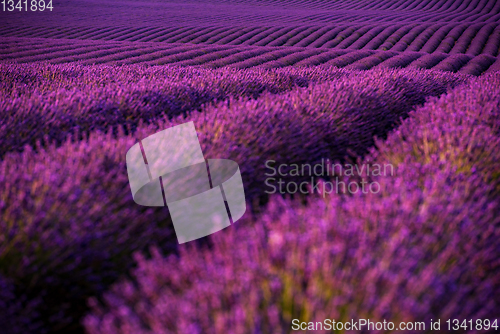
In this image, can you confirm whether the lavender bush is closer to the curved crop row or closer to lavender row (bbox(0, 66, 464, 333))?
the curved crop row

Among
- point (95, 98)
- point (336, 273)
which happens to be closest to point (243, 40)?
point (95, 98)

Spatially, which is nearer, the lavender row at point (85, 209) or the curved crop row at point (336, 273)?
the curved crop row at point (336, 273)

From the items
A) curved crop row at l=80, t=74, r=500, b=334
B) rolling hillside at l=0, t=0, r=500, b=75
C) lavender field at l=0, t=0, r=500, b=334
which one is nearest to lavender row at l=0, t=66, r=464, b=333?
lavender field at l=0, t=0, r=500, b=334

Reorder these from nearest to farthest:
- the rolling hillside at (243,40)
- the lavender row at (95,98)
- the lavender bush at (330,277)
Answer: the lavender bush at (330,277) < the lavender row at (95,98) < the rolling hillside at (243,40)

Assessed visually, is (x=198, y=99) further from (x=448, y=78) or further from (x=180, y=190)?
(x=448, y=78)

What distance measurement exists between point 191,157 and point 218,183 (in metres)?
0.23

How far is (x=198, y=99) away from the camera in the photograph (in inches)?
158

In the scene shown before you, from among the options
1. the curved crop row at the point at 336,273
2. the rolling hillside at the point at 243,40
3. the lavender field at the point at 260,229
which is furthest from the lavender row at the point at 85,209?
the rolling hillside at the point at 243,40

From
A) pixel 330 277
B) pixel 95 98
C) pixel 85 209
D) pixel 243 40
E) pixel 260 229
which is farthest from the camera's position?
pixel 243 40

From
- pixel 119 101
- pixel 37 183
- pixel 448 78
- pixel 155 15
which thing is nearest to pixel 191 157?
pixel 37 183

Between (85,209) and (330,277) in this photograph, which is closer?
(330,277)

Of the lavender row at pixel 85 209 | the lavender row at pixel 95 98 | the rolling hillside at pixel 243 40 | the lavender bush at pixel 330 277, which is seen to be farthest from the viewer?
the rolling hillside at pixel 243 40

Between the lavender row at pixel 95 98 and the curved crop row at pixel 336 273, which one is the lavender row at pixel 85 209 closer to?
the curved crop row at pixel 336 273

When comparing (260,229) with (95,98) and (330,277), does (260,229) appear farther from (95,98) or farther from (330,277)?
(95,98)
